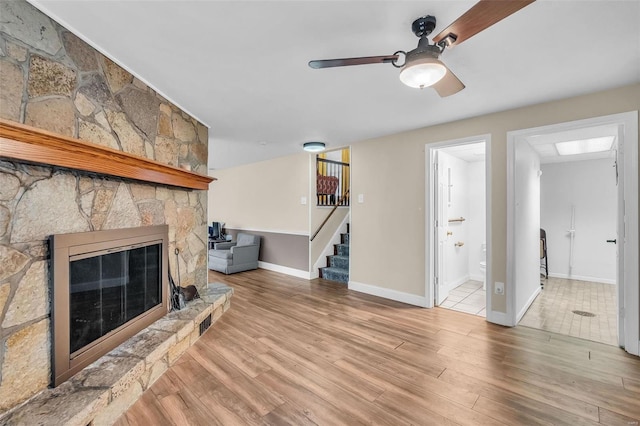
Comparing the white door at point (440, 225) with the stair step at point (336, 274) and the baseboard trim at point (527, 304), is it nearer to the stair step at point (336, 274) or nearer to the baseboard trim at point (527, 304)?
the baseboard trim at point (527, 304)

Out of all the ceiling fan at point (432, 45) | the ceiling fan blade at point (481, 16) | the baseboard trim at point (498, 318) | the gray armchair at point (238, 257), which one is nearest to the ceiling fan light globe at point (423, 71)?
the ceiling fan at point (432, 45)

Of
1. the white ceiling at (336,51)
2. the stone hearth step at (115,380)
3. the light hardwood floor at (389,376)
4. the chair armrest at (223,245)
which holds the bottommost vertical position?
the light hardwood floor at (389,376)

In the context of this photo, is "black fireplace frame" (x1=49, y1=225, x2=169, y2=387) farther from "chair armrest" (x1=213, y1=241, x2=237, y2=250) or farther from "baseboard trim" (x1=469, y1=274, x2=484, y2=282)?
"baseboard trim" (x1=469, y1=274, x2=484, y2=282)

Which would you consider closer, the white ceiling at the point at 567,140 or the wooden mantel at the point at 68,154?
the wooden mantel at the point at 68,154

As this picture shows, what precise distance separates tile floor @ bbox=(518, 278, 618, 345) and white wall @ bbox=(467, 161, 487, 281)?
101 cm

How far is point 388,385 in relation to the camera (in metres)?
1.96

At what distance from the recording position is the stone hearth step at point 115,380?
1.33 meters

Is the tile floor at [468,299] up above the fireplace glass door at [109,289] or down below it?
below

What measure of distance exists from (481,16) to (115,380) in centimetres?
266

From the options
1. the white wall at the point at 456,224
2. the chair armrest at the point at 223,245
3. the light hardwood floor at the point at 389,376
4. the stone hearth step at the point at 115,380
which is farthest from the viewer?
the chair armrest at the point at 223,245

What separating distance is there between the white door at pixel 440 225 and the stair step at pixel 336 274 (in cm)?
152

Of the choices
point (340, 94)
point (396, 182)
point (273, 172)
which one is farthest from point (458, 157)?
point (273, 172)

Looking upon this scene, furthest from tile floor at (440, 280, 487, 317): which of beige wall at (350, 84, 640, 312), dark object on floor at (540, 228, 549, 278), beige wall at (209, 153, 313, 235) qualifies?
beige wall at (209, 153, 313, 235)

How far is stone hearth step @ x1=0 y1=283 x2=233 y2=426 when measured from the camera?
4.37 ft
